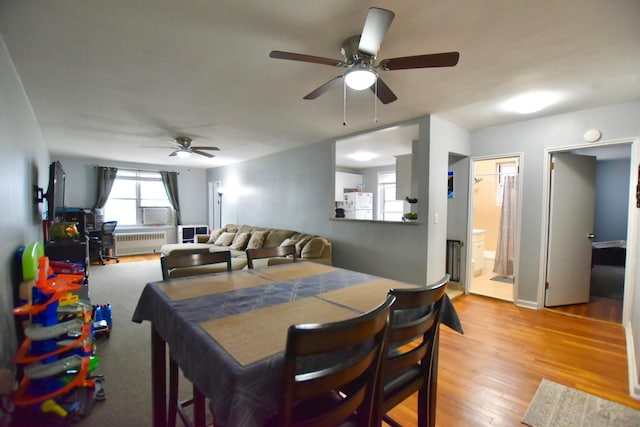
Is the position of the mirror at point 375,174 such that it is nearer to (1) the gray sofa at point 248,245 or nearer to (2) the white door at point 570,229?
(1) the gray sofa at point 248,245

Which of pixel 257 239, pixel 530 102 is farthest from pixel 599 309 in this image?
pixel 257 239

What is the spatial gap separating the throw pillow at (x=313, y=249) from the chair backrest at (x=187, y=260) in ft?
6.90

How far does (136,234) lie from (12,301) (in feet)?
19.8

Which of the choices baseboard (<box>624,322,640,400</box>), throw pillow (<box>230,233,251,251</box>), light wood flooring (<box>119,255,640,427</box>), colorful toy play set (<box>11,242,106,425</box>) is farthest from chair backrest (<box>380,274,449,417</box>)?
throw pillow (<box>230,233,251,251</box>)

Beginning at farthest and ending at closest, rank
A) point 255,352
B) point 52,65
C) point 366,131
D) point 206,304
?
point 366,131 < point 52,65 < point 206,304 < point 255,352

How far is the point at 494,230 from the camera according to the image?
613 cm

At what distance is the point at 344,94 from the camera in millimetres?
2885

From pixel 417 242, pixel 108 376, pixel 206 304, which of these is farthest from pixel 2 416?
pixel 417 242

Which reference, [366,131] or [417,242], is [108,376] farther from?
[366,131]

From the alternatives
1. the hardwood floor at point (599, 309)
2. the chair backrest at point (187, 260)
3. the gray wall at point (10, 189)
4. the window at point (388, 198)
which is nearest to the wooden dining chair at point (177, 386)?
the chair backrest at point (187, 260)

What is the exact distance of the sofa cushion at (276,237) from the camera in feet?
17.3

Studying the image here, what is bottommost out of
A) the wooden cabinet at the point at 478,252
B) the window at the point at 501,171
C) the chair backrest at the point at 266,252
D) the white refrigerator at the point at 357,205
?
the wooden cabinet at the point at 478,252

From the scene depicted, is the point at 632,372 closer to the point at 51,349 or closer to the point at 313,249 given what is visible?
the point at 313,249

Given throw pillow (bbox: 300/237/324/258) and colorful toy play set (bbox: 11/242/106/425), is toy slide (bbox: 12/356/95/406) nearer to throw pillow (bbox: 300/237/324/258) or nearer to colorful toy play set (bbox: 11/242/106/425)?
colorful toy play set (bbox: 11/242/106/425)
